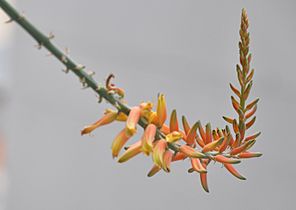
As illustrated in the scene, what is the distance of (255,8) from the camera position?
269cm

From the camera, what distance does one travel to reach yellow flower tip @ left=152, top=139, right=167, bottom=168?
0.97ft

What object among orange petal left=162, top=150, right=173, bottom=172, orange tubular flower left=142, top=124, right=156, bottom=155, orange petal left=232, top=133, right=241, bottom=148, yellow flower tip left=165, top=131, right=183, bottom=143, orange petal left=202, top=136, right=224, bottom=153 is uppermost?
orange tubular flower left=142, top=124, right=156, bottom=155

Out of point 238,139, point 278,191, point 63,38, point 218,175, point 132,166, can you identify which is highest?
point 63,38

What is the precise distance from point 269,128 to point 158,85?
0.56 metres

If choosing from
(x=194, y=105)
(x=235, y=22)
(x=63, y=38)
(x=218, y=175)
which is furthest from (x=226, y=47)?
(x=63, y=38)

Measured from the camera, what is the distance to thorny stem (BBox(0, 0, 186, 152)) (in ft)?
1.03

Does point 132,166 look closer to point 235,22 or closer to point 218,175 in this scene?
point 218,175

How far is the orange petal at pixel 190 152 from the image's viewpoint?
0.30 m

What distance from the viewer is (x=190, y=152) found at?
1.00ft

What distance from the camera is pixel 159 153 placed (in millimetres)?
299

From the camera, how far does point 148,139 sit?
299mm

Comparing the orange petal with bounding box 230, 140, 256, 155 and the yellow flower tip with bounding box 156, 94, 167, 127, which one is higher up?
the yellow flower tip with bounding box 156, 94, 167, 127

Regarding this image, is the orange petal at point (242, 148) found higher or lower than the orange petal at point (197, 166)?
lower

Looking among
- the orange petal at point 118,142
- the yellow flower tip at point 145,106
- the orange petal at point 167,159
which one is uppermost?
the yellow flower tip at point 145,106
